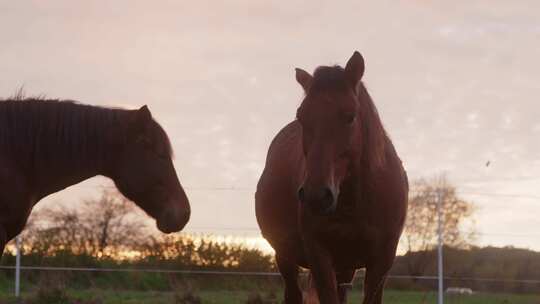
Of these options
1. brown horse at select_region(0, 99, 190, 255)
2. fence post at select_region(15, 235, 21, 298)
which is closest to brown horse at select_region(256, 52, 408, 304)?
brown horse at select_region(0, 99, 190, 255)

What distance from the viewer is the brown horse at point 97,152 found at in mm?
5961

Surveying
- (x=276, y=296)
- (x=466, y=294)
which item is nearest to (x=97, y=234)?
(x=276, y=296)

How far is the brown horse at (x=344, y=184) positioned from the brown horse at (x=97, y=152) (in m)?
0.96

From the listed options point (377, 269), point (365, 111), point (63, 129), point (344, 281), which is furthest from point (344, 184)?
point (63, 129)

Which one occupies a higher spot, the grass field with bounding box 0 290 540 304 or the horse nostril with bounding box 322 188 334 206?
the horse nostril with bounding box 322 188 334 206

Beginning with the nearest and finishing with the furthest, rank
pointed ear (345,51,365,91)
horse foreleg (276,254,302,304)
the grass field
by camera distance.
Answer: pointed ear (345,51,365,91) → horse foreleg (276,254,302,304) → the grass field

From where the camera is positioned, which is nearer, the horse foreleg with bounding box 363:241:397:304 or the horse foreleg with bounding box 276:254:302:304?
the horse foreleg with bounding box 363:241:397:304

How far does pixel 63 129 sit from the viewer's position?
6.04 meters

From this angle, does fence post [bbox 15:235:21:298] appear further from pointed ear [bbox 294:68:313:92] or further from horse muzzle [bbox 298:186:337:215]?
horse muzzle [bbox 298:186:337:215]

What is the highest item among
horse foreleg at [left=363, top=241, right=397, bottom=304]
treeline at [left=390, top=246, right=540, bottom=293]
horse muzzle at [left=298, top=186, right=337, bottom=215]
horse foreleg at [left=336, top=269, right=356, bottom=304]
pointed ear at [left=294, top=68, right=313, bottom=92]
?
pointed ear at [left=294, top=68, right=313, bottom=92]

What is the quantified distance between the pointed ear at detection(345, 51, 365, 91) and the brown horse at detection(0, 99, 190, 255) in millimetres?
1385

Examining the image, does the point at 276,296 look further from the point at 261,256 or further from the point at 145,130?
the point at 145,130

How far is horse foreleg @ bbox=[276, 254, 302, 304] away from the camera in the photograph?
7598 millimetres

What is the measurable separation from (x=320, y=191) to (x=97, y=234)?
33.2ft
